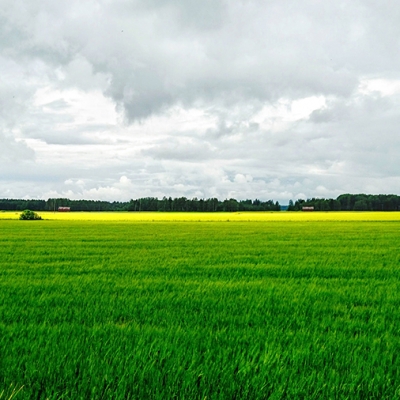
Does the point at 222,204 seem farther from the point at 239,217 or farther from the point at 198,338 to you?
the point at 198,338

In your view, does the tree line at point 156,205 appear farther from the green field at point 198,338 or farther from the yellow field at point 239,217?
the green field at point 198,338

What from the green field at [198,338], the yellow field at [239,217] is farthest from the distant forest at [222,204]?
the green field at [198,338]

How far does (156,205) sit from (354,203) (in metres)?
82.3

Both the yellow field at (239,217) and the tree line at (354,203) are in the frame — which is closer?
the yellow field at (239,217)

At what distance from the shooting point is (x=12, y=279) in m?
10.5

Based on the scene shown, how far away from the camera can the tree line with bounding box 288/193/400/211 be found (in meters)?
148

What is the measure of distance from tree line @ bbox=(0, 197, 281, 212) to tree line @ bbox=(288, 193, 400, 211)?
42.6 feet

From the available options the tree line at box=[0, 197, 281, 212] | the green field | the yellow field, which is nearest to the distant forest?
the tree line at box=[0, 197, 281, 212]

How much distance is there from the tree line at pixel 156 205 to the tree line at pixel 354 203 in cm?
1299

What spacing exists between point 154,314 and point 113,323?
835 millimetres

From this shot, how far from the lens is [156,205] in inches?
6501

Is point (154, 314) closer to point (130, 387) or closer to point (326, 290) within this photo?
point (130, 387)

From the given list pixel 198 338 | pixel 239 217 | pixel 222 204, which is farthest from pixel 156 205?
pixel 198 338

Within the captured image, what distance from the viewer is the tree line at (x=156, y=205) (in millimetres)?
159500
